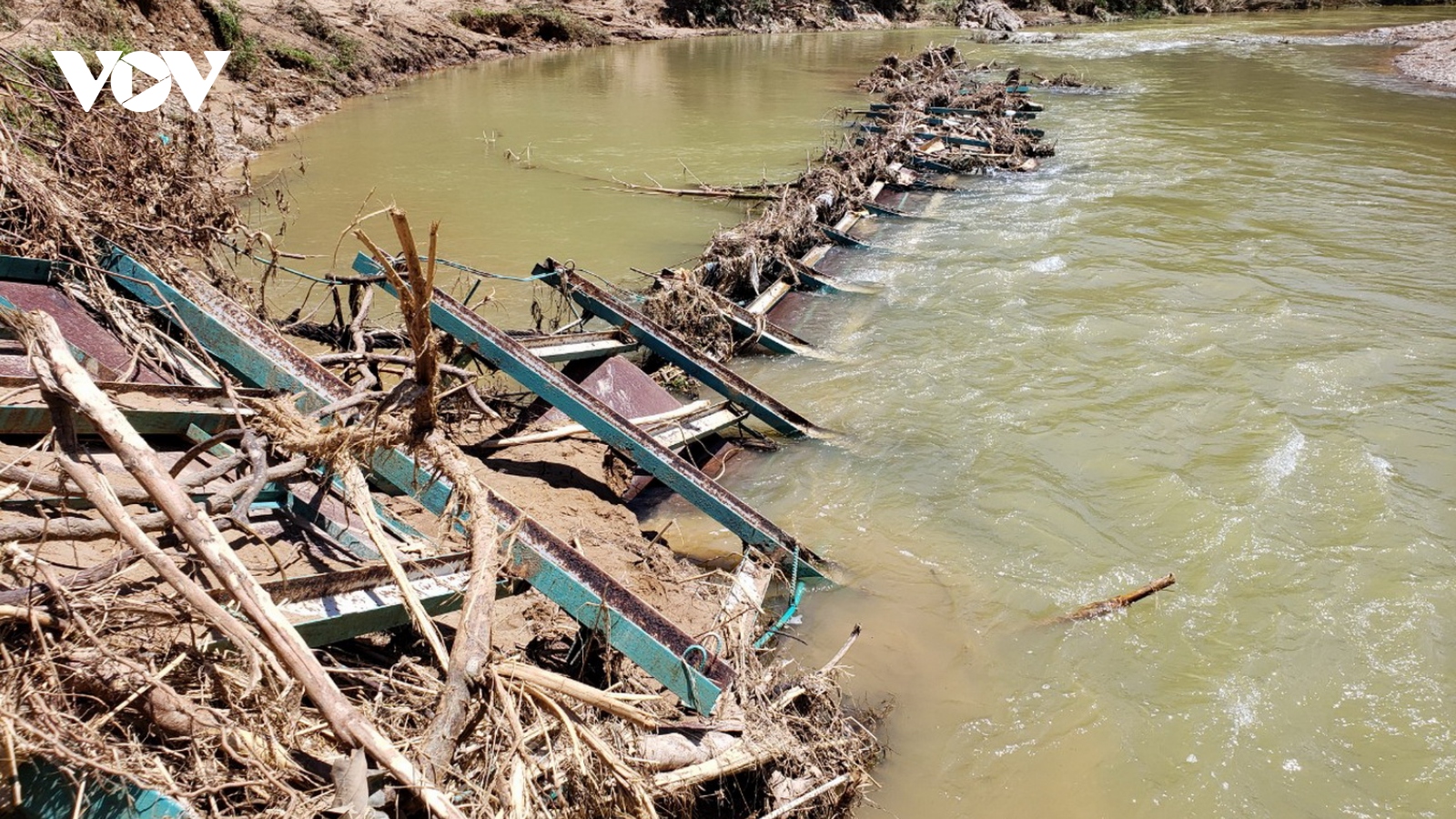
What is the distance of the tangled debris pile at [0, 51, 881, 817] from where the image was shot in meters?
2.00

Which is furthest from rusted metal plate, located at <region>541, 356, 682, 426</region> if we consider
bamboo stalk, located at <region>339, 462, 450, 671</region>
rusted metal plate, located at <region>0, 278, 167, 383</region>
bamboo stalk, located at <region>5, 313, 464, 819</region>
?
bamboo stalk, located at <region>5, 313, 464, 819</region>

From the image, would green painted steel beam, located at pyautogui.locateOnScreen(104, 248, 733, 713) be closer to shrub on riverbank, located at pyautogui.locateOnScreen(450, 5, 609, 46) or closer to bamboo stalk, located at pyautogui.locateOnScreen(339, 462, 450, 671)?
bamboo stalk, located at pyautogui.locateOnScreen(339, 462, 450, 671)

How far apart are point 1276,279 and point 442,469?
339 inches

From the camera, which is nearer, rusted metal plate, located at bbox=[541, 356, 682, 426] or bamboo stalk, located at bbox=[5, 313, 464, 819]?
bamboo stalk, located at bbox=[5, 313, 464, 819]

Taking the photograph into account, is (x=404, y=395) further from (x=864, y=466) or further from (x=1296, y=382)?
(x=1296, y=382)

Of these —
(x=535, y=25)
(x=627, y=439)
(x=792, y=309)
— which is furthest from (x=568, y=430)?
(x=535, y=25)

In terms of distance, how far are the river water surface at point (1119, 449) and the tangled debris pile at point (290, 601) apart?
0.86 metres

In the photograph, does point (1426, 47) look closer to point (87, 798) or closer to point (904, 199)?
point (904, 199)

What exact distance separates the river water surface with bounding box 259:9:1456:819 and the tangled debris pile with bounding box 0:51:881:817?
0.86 m

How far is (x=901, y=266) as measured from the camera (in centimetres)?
955

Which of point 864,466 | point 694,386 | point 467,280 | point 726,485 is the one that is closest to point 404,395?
point 726,485

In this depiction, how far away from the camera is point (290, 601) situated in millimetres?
2664

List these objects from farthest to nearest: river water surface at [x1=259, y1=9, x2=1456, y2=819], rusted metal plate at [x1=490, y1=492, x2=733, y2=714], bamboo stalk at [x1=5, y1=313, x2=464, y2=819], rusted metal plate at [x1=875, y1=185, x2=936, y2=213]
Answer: rusted metal plate at [x1=875, y1=185, x2=936, y2=213] → river water surface at [x1=259, y1=9, x2=1456, y2=819] → rusted metal plate at [x1=490, y1=492, x2=733, y2=714] → bamboo stalk at [x1=5, y1=313, x2=464, y2=819]

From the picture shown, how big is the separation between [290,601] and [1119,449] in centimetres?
502
